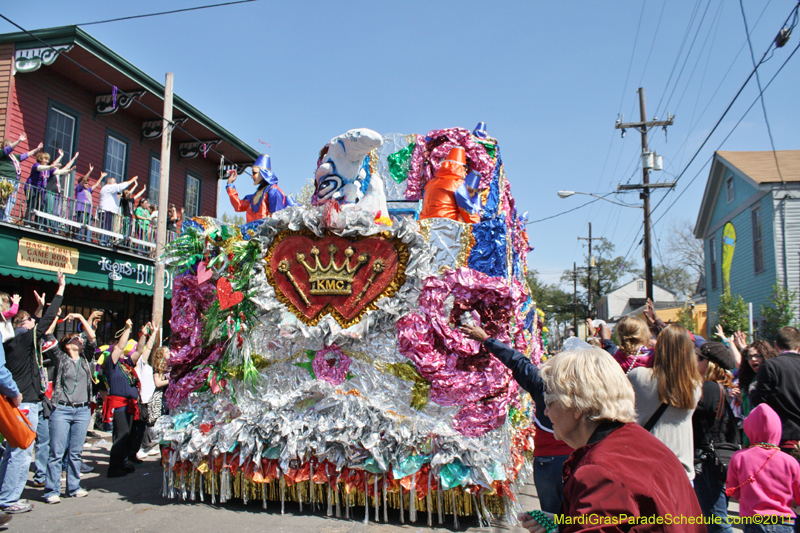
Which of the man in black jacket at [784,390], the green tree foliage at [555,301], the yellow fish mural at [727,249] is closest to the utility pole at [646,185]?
the yellow fish mural at [727,249]

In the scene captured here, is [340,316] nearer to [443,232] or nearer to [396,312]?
[396,312]

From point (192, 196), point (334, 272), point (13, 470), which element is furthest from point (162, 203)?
point (192, 196)

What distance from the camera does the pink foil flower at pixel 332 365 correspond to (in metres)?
4.94

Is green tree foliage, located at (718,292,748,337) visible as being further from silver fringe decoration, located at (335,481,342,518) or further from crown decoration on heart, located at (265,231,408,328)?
silver fringe decoration, located at (335,481,342,518)

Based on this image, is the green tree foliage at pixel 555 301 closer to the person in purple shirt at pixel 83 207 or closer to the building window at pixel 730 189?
the building window at pixel 730 189

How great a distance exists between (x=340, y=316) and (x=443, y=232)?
1.24 meters

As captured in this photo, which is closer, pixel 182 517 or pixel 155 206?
pixel 182 517

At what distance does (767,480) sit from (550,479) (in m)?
1.13

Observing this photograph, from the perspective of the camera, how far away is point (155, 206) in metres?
14.0

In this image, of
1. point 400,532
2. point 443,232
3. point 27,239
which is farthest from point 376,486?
point 27,239

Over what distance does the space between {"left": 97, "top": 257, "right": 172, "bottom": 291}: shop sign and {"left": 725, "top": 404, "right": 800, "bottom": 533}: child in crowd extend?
1143 cm

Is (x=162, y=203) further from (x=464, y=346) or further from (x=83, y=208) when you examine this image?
(x=464, y=346)

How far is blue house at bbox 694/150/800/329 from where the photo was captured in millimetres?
14180

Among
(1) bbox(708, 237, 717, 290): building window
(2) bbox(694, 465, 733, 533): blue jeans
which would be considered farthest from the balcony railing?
(1) bbox(708, 237, 717, 290): building window
